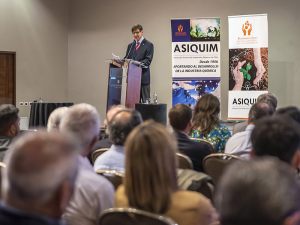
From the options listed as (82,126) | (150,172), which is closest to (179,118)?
(82,126)

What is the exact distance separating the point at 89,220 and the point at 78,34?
8613 mm

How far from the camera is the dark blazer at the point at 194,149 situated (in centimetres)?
345

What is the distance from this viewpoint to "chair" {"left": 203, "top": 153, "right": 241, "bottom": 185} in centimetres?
317

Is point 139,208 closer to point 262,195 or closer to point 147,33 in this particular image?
point 262,195

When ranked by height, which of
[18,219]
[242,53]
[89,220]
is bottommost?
[89,220]

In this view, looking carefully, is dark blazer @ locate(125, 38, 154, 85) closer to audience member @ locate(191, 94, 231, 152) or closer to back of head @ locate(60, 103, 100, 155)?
audience member @ locate(191, 94, 231, 152)

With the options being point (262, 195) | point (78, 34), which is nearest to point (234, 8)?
point (78, 34)

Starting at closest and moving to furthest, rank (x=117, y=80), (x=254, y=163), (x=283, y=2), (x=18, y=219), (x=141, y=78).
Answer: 1. (x=18, y=219)
2. (x=254, y=163)
3. (x=117, y=80)
4. (x=141, y=78)
5. (x=283, y=2)

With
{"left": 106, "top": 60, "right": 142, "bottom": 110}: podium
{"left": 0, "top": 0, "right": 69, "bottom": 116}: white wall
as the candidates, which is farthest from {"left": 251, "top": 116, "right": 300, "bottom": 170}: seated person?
{"left": 0, "top": 0, "right": 69, "bottom": 116}: white wall

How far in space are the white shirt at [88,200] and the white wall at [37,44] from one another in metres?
7.56

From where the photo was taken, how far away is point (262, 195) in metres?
1.29

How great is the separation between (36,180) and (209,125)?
3.17m

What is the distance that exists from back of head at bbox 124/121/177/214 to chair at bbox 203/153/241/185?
4.19ft

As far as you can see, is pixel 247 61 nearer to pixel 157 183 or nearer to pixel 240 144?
pixel 240 144
